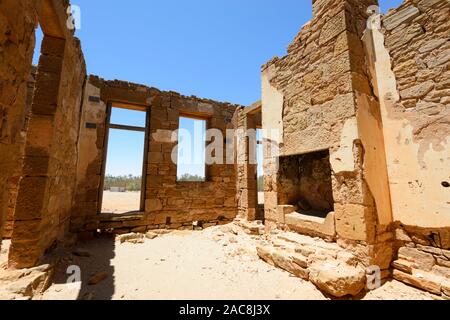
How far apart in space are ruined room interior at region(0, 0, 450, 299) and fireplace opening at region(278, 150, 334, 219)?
20 mm

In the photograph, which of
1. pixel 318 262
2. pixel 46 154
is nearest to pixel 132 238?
pixel 46 154

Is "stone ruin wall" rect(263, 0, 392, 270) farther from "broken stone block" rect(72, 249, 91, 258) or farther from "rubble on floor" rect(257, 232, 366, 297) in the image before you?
"broken stone block" rect(72, 249, 91, 258)

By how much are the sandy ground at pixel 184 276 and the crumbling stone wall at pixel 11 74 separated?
1525 millimetres

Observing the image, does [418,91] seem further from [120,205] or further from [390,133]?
[120,205]

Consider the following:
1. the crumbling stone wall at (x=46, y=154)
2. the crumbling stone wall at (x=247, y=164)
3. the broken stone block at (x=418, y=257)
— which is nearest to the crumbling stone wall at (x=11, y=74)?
the crumbling stone wall at (x=46, y=154)

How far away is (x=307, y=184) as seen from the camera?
4.17m

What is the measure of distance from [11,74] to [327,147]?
352 cm

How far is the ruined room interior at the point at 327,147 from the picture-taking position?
7.63 feet

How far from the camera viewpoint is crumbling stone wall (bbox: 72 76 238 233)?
502 cm

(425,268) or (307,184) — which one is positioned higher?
(307,184)

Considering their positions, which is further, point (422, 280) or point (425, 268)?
point (425, 268)

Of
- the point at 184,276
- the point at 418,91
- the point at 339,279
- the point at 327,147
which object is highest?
the point at 418,91

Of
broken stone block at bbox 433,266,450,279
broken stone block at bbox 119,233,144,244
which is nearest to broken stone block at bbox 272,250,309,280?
broken stone block at bbox 433,266,450,279
